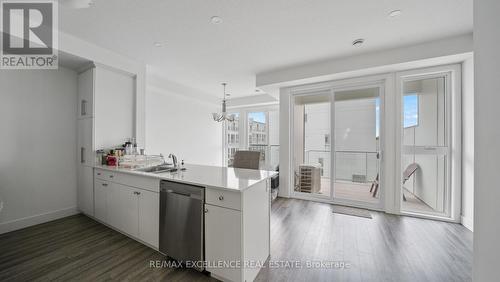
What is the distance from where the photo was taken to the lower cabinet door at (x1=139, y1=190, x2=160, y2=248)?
1973 millimetres

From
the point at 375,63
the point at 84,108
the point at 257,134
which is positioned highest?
the point at 375,63

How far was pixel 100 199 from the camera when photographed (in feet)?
8.64

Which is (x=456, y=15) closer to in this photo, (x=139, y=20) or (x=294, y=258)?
(x=294, y=258)

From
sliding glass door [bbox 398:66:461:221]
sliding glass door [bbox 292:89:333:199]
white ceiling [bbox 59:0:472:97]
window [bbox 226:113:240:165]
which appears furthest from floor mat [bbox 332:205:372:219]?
window [bbox 226:113:240:165]

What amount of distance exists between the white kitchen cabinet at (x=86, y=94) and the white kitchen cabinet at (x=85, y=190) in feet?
2.97

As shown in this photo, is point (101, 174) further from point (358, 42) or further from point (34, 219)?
point (358, 42)

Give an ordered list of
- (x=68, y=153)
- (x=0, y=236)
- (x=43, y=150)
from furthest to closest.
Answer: (x=68, y=153) → (x=43, y=150) → (x=0, y=236)

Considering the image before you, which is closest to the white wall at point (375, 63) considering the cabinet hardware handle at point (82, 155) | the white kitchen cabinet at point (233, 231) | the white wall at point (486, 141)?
the white wall at point (486, 141)

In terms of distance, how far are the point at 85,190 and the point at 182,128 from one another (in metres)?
2.50

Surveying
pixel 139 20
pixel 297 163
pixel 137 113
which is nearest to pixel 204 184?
pixel 139 20

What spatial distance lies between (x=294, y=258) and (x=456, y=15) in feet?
11.1

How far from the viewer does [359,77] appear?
11.1 ft

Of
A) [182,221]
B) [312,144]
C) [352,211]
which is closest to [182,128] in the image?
[312,144]

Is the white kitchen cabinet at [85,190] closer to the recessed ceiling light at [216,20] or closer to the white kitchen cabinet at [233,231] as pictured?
the white kitchen cabinet at [233,231]
